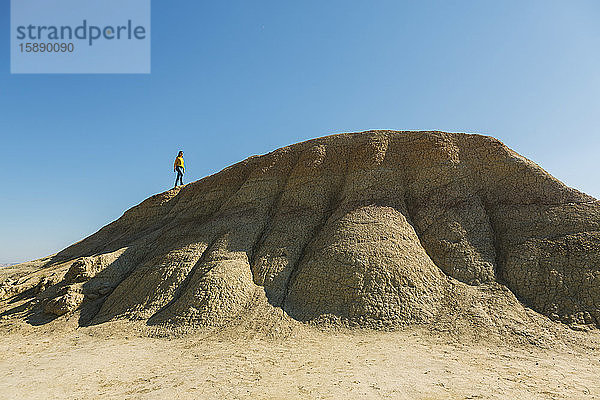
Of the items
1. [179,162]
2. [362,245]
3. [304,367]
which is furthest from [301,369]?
[179,162]

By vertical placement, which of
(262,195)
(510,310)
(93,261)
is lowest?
(510,310)

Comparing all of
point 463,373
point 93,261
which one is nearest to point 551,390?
point 463,373

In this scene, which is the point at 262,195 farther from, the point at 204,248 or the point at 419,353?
the point at 419,353

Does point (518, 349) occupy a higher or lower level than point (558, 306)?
lower

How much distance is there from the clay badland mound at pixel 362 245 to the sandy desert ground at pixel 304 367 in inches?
56.4

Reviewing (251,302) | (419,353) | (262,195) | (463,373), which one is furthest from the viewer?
(262,195)

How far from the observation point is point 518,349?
33.3ft

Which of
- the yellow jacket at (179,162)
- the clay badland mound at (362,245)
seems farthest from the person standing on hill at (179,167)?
the clay badland mound at (362,245)

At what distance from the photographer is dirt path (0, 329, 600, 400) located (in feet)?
26.0

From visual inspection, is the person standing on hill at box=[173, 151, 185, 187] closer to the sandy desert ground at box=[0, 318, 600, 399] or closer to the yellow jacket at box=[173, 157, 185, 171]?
the yellow jacket at box=[173, 157, 185, 171]

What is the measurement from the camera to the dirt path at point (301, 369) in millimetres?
7930

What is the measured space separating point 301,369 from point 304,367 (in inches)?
5.9

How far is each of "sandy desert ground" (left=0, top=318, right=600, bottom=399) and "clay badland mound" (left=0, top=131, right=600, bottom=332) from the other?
1433 mm

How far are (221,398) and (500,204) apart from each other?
45.6 ft
